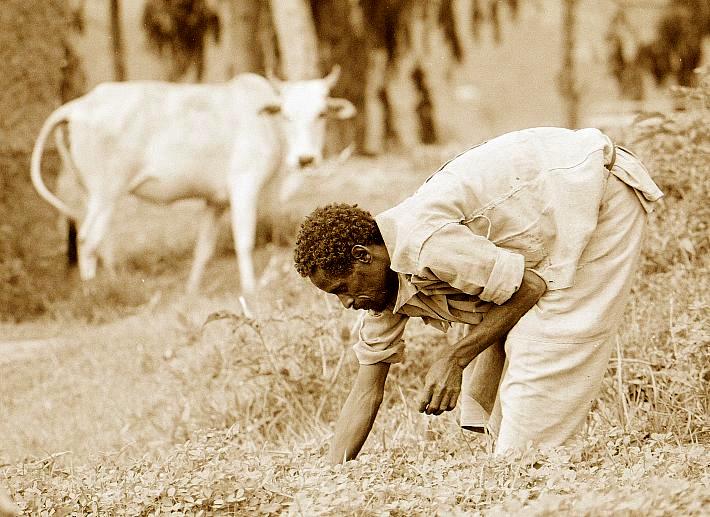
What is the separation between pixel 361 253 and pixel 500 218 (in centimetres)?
45

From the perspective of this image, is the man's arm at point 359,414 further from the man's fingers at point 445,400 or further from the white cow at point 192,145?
the white cow at point 192,145

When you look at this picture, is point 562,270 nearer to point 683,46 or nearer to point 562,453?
point 562,453

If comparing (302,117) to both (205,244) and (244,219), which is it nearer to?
(244,219)

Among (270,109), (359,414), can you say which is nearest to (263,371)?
(359,414)

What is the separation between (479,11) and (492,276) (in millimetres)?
13026

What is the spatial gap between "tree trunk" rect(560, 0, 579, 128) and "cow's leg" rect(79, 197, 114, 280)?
26.1ft

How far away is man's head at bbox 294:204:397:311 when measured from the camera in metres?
3.65

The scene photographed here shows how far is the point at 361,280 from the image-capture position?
3709 millimetres

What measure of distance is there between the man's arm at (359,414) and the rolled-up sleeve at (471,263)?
1.85 feet

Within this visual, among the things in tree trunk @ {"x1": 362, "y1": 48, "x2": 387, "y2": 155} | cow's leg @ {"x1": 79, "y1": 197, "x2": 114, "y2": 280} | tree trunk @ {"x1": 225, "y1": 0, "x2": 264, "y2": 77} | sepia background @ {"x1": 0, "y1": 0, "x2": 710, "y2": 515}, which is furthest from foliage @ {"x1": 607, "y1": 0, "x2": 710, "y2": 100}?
cow's leg @ {"x1": 79, "y1": 197, "x2": 114, "y2": 280}

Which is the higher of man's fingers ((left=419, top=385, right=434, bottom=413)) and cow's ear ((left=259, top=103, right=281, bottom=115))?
man's fingers ((left=419, top=385, right=434, bottom=413))

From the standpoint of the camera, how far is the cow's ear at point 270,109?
9670 millimetres

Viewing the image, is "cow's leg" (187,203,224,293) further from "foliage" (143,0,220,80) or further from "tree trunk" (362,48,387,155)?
"foliage" (143,0,220,80)

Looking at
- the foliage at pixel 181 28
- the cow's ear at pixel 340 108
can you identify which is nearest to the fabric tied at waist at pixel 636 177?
the cow's ear at pixel 340 108
